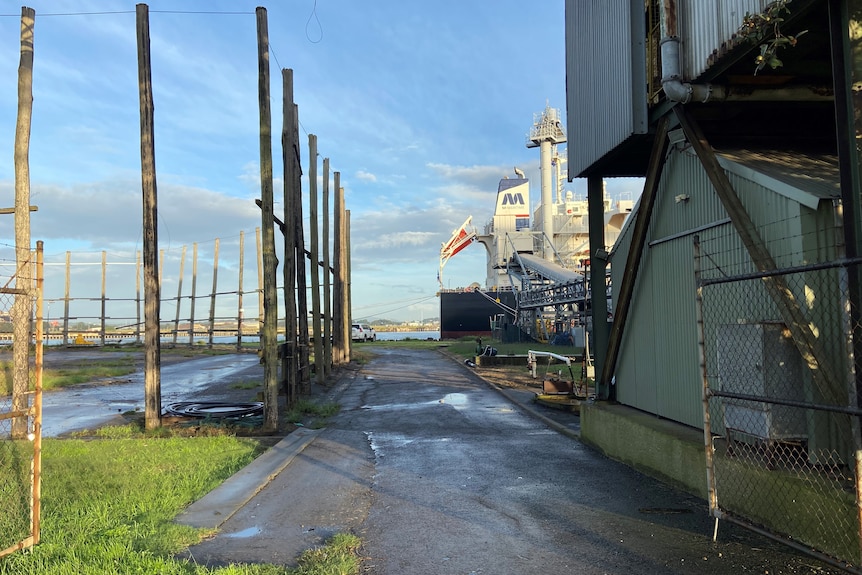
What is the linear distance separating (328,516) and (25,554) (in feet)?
8.05

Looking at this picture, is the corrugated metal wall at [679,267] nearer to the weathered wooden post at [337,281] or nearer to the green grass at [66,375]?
the green grass at [66,375]

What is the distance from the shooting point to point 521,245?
5341 centimetres

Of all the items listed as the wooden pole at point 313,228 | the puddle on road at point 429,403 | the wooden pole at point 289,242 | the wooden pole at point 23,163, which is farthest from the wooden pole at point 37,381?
the wooden pole at point 313,228

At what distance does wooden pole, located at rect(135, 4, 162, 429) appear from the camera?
11.2m

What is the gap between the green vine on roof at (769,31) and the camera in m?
4.61

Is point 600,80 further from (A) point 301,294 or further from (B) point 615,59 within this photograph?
(A) point 301,294

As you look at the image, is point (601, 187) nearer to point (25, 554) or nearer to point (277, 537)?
point (277, 537)

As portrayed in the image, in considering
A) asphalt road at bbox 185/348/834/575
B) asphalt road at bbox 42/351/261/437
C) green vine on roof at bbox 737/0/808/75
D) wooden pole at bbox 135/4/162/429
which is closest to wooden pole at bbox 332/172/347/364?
asphalt road at bbox 42/351/261/437

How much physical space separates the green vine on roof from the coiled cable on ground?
10701mm

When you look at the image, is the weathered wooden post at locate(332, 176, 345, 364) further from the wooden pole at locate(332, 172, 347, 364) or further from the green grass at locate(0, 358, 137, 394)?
the green grass at locate(0, 358, 137, 394)

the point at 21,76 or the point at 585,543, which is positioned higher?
the point at 21,76

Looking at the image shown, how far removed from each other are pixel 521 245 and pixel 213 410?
140ft

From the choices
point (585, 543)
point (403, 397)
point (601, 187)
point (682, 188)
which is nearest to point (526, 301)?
point (403, 397)

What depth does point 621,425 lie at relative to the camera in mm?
8578
